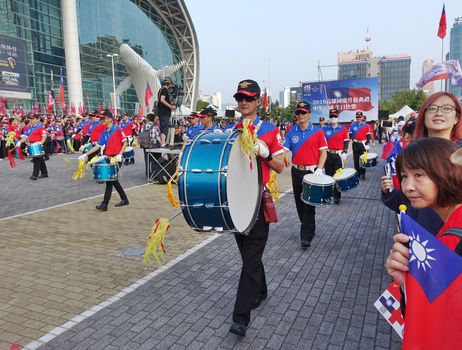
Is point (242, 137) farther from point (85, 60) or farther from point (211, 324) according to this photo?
point (85, 60)

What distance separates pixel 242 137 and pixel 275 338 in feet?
A: 5.86

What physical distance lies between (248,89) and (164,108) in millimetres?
9369

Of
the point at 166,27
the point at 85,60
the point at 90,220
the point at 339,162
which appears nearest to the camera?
the point at 90,220

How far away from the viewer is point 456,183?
1577 mm

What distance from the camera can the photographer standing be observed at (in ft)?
39.0

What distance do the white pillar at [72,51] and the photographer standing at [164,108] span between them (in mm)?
33575

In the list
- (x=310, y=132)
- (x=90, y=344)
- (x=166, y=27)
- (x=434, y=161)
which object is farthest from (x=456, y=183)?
(x=166, y=27)

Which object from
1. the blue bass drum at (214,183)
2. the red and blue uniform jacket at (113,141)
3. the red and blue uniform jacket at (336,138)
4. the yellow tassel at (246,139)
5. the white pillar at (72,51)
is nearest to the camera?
the blue bass drum at (214,183)

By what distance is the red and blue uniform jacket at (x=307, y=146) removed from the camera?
5.82m

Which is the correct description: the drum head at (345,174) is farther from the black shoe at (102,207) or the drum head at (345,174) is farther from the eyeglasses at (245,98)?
the black shoe at (102,207)

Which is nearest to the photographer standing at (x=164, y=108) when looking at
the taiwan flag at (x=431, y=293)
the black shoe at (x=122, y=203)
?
the black shoe at (x=122, y=203)

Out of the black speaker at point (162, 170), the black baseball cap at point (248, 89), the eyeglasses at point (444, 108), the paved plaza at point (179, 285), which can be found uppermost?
the black baseball cap at point (248, 89)

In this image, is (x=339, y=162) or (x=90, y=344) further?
(x=339, y=162)

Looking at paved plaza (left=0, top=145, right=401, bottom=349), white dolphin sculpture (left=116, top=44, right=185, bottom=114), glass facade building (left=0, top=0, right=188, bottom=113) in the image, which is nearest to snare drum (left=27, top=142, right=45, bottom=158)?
paved plaza (left=0, top=145, right=401, bottom=349)
